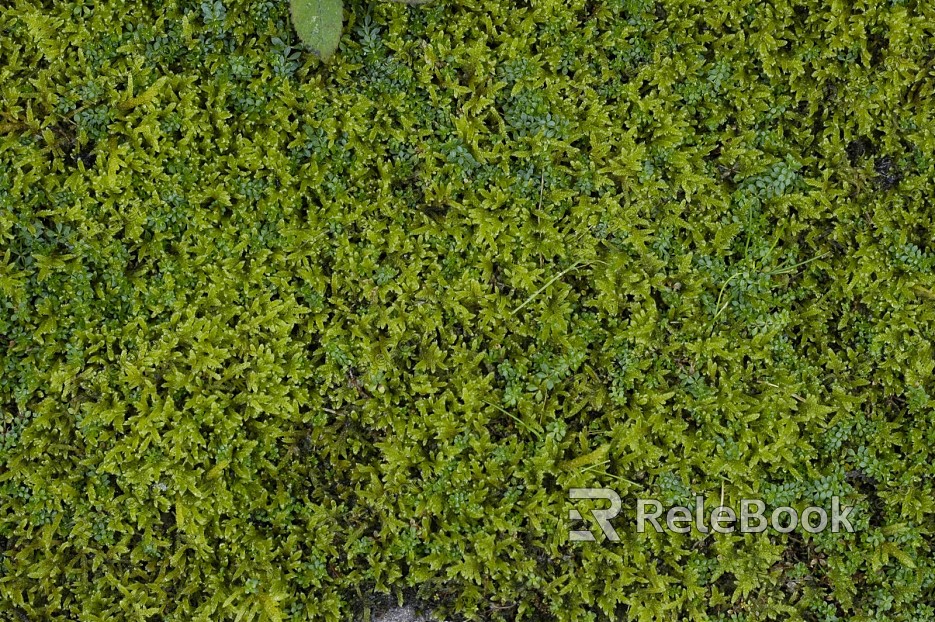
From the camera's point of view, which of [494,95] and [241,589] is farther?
[494,95]

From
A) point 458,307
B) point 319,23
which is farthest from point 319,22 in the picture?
point 458,307

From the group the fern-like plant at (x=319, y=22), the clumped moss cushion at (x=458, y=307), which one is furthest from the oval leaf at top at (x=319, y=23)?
the clumped moss cushion at (x=458, y=307)

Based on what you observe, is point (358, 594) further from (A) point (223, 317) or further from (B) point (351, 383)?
(A) point (223, 317)

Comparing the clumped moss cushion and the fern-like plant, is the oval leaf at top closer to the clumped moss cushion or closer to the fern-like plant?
the fern-like plant

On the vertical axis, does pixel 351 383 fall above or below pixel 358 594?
above

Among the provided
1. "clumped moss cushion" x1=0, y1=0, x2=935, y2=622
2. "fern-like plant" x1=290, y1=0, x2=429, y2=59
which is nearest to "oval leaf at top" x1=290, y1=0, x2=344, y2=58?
"fern-like plant" x1=290, y1=0, x2=429, y2=59

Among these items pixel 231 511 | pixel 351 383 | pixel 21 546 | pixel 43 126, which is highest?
pixel 43 126

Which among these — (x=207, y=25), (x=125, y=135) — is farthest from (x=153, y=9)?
(x=125, y=135)
